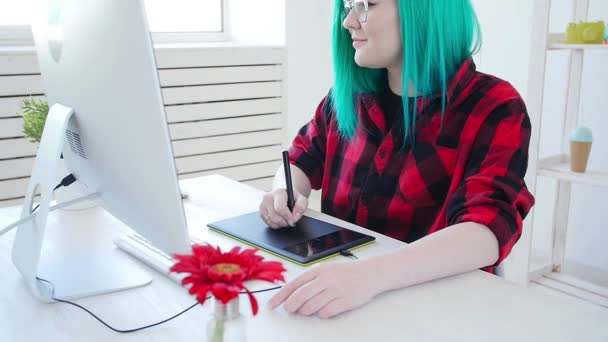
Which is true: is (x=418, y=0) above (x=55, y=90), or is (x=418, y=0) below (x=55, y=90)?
above

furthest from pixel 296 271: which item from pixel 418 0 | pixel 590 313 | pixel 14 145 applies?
pixel 14 145

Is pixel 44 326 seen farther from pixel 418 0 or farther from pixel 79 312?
pixel 418 0

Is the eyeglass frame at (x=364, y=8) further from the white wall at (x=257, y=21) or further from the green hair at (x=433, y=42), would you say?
the white wall at (x=257, y=21)

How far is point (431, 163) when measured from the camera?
1288mm

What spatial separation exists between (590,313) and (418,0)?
68 centimetres

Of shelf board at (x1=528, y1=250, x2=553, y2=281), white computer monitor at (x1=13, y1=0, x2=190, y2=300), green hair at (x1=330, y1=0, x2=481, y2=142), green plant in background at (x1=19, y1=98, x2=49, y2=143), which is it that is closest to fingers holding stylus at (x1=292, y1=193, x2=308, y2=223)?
green hair at (x1=330, y1=0, x2=481, y2=142)

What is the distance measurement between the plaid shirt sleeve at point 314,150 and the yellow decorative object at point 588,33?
3.36 ft

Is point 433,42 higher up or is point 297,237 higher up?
point 433,42

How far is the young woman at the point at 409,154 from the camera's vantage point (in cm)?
99

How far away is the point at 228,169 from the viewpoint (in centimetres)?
303

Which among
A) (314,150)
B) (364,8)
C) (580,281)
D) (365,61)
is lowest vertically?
(580,281)

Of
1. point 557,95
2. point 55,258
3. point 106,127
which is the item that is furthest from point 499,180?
point 557,95

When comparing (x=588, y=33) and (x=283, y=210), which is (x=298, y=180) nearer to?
(x=283, y=210)

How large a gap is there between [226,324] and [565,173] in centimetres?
183
